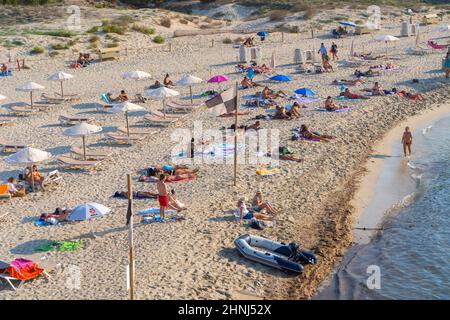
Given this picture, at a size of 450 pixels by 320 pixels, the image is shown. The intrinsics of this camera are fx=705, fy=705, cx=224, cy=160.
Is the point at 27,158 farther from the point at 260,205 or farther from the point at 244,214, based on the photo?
the point at 260,205

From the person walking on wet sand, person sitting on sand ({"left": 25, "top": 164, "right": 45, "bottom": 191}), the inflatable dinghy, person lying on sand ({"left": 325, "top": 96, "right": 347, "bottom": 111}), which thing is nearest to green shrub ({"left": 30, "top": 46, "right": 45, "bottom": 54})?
person lying on sand ({"left": 325, "top": 96, "right": 347, "bottom": 111})

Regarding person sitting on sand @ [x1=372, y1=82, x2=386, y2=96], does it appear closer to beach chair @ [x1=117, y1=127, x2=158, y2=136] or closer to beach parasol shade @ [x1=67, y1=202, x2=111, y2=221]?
beach chair @ [x1=117, y1=127, x2=158, y2=136]

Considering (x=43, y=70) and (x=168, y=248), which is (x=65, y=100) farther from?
(x=168, y=248)

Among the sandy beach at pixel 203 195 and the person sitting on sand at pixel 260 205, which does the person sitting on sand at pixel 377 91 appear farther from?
the person sitting on sand at pixel 260 205

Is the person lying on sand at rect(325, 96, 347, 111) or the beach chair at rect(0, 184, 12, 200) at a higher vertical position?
the person lying on sand at rect(325, 96, 347, 111)

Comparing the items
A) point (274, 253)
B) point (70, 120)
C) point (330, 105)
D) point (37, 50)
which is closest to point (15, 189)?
point (274, 253)

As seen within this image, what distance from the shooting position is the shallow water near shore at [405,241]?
48.1 feet

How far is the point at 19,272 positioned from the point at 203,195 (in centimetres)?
613

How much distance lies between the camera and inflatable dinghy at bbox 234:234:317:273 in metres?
14.5

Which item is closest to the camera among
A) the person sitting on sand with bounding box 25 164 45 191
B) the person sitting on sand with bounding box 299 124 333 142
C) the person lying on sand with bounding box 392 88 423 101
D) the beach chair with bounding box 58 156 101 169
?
the person sitting on sand with bounding box 25 164 45 191

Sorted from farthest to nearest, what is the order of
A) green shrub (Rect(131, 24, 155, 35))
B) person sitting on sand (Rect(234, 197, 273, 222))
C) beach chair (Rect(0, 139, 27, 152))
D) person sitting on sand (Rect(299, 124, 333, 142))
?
green shrub (Rect(131, 24, 155, 35))
person sitting on sand (Rect(299, 124, 333, 142))
beach chair (Rect(0, 139, 27, 152))
person sitting on sand (Rect(234, 197, 273, 222))

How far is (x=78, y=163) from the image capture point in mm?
20203

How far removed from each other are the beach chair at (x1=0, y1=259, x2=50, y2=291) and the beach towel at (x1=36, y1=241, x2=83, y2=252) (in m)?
1.21

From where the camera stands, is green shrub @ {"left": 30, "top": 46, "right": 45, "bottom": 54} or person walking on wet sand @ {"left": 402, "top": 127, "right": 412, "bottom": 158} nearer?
person walking on wet sand @ {"left": 402, "top": 127, "right": 412, "bottom": 158}
